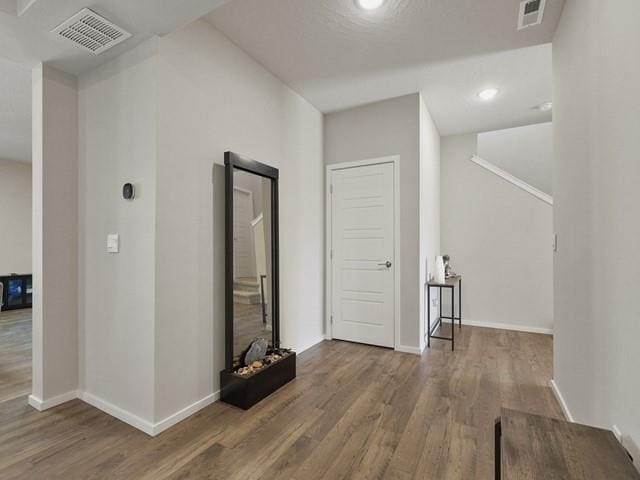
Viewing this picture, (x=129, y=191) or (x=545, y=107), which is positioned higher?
(x=545, y=107)

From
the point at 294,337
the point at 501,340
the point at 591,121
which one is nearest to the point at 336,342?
the point at 294,337

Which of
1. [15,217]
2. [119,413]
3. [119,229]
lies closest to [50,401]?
[119,413]

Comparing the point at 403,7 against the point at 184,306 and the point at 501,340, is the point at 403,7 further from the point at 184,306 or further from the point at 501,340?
the point at 501,340

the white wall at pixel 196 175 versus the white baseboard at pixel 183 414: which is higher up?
the white wall at pixel 196 175

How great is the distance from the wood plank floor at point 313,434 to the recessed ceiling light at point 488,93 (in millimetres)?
2833

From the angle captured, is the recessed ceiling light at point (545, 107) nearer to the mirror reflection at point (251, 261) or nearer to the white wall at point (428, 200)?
the white wall at point (428, 200)

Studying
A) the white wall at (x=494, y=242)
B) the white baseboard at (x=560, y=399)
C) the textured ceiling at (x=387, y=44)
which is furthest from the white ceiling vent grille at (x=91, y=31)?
the white wall at (x=494, y=242)

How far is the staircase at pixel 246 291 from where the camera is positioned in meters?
2.49

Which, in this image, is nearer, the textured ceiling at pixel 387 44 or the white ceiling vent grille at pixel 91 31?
the white ceiling vent grille at pixel 91 31

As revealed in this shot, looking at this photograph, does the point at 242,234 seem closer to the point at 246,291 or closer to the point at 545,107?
the point at 246,291

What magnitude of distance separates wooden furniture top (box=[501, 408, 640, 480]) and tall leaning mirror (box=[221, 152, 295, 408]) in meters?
1.71

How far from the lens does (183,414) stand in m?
2.14

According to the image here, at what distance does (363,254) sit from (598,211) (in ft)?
7.82

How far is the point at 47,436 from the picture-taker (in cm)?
196
